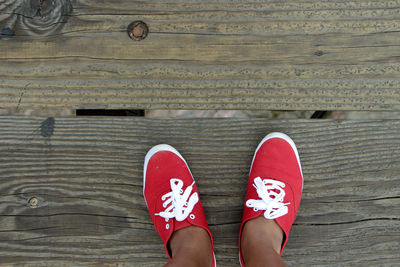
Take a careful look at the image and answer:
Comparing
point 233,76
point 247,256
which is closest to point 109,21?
point 233,76

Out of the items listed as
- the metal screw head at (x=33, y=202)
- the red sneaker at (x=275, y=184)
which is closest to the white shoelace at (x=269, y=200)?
the red sneaker at (x=275, y=184)

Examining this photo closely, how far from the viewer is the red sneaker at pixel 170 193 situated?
3.63 ft

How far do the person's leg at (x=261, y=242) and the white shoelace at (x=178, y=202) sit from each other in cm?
23

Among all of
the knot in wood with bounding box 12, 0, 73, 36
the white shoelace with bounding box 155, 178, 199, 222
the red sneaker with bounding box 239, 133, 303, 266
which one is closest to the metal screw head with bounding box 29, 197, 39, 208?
the white shoelace with bounding box 155, 178, 199, 222

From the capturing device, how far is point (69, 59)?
1.12 meters

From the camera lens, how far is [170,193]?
3.83 feet

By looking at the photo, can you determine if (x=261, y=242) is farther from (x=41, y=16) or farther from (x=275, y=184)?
(x=41, y=16)

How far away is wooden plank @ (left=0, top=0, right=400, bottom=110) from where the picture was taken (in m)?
1.11

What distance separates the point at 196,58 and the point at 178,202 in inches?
22.5

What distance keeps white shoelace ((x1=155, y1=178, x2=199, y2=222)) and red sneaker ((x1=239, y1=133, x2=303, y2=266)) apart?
8.5 inches

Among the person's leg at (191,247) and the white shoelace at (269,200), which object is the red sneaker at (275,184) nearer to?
the white shoelace at (269,200)

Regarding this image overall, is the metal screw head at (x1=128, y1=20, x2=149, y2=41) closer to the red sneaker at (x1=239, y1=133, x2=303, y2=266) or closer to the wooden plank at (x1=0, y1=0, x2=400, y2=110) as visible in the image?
the wooden plank at (x1=0, y1=0, x2=400, y2=110)

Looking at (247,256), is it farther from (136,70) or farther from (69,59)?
(69,59)

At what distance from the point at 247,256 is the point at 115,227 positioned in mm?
526
